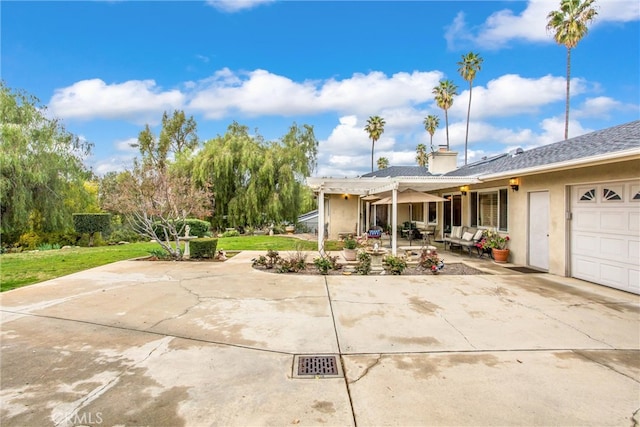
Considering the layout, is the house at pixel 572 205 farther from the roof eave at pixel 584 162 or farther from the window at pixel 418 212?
the window at pixel 418 212

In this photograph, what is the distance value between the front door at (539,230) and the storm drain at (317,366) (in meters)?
7.65

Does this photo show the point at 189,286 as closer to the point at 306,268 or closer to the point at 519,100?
the point at 306,268

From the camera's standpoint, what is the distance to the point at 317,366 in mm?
3398

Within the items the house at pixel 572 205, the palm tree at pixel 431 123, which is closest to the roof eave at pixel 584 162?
the house at pixel 572 205

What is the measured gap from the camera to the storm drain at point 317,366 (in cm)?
322

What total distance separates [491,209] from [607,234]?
13.8 feet

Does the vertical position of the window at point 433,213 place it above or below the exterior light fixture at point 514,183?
below

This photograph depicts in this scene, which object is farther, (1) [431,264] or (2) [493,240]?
(2) [493,240]

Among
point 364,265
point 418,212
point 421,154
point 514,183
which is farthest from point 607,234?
point 421,154

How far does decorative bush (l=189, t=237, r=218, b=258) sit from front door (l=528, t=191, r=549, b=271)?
946 cm

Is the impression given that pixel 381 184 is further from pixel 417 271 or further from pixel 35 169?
Result: pixel 35 169

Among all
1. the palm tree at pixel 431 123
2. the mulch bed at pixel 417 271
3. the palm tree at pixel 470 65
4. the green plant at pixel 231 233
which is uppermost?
the palm tree at pixel 470 65

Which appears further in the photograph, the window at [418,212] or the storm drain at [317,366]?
the window at [418,212]

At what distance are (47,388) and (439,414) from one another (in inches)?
134
